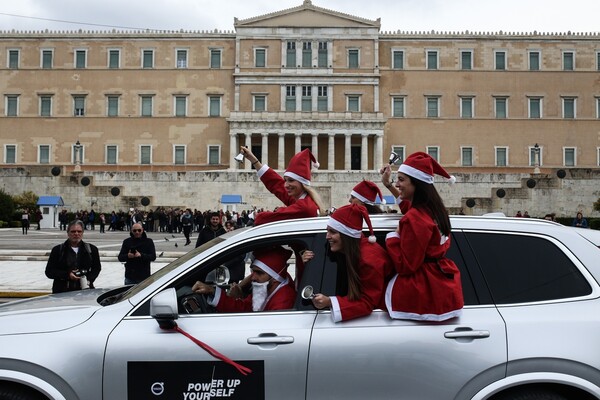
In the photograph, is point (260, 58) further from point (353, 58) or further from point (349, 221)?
point (349, 221)

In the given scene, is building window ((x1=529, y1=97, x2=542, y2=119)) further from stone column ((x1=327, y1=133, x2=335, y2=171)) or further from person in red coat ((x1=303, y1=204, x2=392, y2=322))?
person in red coat ((x1=303, y1=204, x2=392, y2=322))

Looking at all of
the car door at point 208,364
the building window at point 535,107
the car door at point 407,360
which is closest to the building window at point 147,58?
the building window at point 535,107

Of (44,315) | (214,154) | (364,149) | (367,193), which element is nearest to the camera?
(44,315)

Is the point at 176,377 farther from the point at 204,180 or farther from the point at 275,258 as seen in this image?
the point at 204,180

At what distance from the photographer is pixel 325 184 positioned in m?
45.4

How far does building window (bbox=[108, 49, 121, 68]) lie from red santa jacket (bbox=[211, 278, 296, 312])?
58.4 meters

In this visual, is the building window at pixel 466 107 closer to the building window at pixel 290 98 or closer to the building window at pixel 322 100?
the building window at pixel 322 100

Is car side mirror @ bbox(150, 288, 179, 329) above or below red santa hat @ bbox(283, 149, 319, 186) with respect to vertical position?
below

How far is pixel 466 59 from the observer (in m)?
58.2

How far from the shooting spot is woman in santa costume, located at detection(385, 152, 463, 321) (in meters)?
3.50

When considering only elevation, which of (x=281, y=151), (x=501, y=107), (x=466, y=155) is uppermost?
(x=501, y=107)

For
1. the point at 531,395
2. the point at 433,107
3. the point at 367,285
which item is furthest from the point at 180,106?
the point at 531,395

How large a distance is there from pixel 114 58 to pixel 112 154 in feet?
30.5

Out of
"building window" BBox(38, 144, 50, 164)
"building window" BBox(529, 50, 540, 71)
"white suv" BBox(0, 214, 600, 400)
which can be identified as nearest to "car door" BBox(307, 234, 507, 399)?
"white suv" BBox(0, 214, 600, 400)
